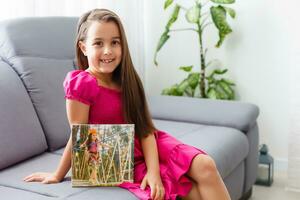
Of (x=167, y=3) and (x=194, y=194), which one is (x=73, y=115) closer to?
(x=194, y=194)

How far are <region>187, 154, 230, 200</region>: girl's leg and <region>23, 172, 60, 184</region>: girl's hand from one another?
1.52ft

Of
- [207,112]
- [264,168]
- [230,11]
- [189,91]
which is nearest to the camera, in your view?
[207,112]

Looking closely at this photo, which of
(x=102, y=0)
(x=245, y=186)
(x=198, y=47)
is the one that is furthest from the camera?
(x=198, y=47)

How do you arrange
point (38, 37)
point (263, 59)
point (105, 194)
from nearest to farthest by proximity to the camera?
1. point (105, 194)
2. point (38, 37)
3. point (263, 59)

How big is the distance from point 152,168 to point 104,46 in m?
0.44

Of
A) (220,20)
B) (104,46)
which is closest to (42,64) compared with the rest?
(104,46)

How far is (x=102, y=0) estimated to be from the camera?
9.94 feet

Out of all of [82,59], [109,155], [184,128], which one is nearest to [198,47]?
[184,128]

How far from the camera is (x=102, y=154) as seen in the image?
1.62 meters

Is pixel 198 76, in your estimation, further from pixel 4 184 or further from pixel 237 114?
pixel 4 184

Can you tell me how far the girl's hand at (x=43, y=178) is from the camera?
1.69 metres

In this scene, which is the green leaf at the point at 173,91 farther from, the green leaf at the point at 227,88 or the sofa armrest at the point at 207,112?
the sofa armrest at the point at 207,112

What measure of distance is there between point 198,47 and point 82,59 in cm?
166

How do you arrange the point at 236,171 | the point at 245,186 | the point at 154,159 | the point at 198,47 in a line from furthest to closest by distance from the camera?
the point at 198,47
the point at 245,186
the point at 236,171
the point at 154,159
